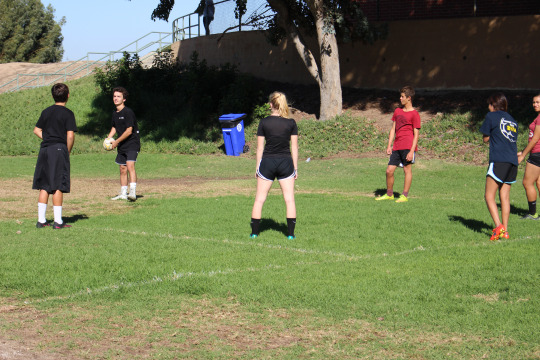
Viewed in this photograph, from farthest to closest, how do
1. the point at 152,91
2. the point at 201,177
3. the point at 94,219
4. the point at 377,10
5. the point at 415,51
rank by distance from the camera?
the point at 152,91 → the point at 377,10 → the point at 415,51 → the point at 201,177 → the point at 94,219

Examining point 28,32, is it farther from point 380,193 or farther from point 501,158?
point 501,158

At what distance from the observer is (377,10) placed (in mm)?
28797

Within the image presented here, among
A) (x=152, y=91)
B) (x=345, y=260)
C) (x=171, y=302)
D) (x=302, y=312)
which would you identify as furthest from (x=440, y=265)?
(x=152, y=91)

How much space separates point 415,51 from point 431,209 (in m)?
15.8

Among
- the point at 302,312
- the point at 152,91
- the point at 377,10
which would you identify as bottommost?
the point at 302,312

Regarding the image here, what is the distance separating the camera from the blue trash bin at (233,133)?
24.3 meters

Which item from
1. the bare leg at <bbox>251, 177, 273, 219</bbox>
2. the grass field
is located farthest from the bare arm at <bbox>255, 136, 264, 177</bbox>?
the grass field

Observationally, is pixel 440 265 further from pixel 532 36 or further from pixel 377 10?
pixel 377 10

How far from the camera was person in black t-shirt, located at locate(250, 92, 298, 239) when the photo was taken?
8.99m

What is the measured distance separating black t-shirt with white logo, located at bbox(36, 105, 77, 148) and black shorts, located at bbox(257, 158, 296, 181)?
10.3 feet

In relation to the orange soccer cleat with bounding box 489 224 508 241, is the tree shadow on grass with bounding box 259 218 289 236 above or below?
below

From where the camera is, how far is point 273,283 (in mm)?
6691

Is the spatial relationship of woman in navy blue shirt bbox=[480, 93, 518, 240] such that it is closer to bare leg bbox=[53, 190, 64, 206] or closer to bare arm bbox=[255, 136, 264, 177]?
bare arm bbox=[255, 136, 264, 177]

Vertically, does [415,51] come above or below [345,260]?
above
